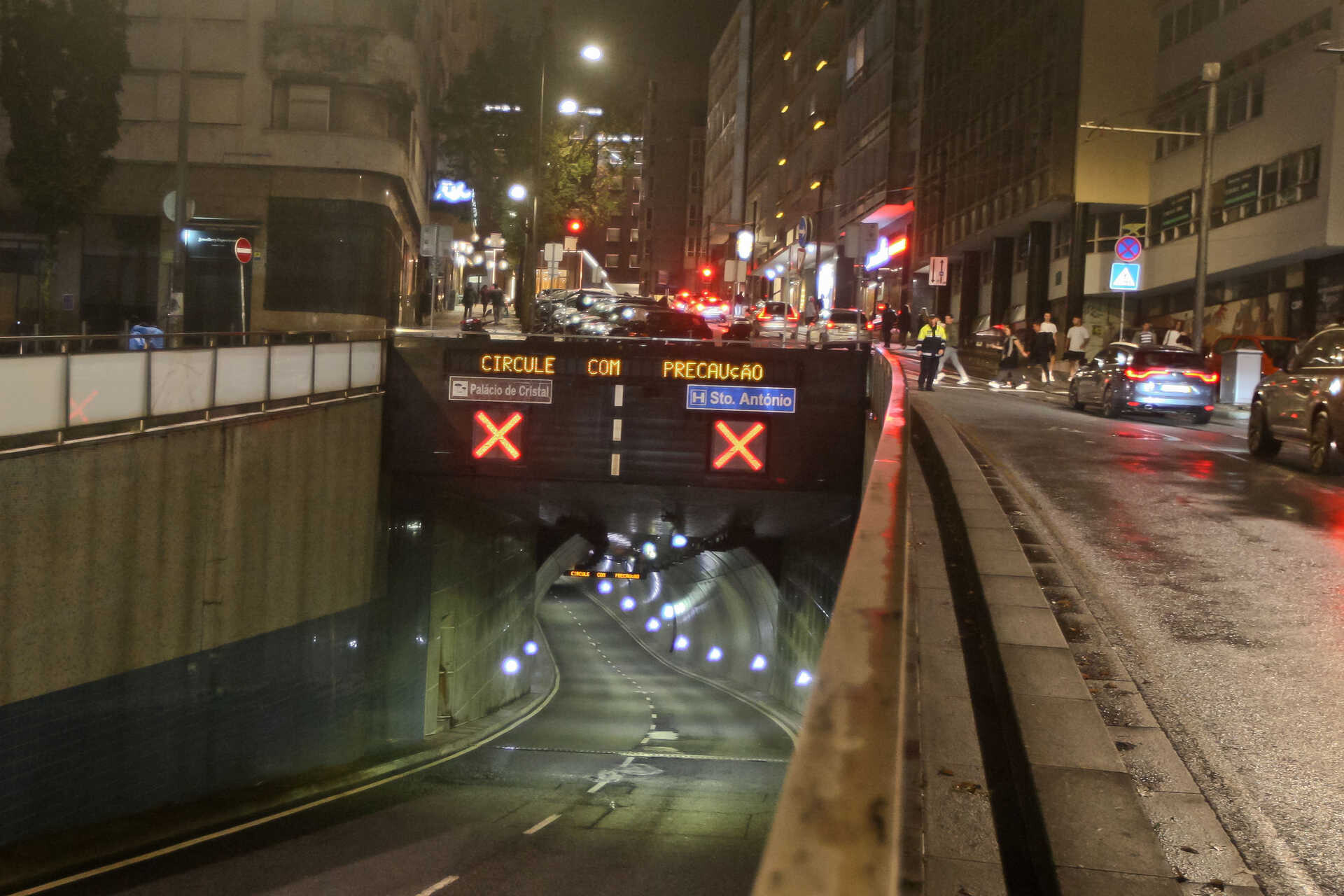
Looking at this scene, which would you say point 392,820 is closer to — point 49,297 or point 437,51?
point 49,297

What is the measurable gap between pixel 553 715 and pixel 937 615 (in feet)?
99.5

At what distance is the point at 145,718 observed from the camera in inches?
664

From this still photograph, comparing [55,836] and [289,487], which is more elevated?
[289,487]

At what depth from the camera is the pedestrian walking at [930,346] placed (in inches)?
1180

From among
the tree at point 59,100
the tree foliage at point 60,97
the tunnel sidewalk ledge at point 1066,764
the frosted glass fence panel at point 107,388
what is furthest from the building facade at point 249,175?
the tunnel sidewalk ledge at point 1066,764

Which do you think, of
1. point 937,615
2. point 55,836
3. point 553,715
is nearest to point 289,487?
point 55,836

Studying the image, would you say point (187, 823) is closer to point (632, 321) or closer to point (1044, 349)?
point (632, 321)

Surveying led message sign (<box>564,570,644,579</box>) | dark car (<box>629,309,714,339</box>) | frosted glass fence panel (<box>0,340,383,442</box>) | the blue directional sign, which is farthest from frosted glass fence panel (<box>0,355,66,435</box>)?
led message sign (<box>564,570,644,579</box>)

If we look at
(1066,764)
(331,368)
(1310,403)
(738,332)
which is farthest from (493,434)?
(1066,764)

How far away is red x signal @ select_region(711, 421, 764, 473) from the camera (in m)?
24.2

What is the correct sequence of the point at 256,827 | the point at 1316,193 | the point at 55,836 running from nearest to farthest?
the point at 55,836 → the point at 256,827 → the point at 1316,193

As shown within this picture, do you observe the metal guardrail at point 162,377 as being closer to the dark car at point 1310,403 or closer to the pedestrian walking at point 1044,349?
the dark car at point 1310,403

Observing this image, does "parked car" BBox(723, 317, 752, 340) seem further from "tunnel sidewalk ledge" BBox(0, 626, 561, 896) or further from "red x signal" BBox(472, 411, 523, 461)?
"tunnel sidewalk ledge" BBox(0, 626, 561, 896)

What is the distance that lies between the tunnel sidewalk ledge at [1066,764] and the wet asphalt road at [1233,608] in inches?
15.5
